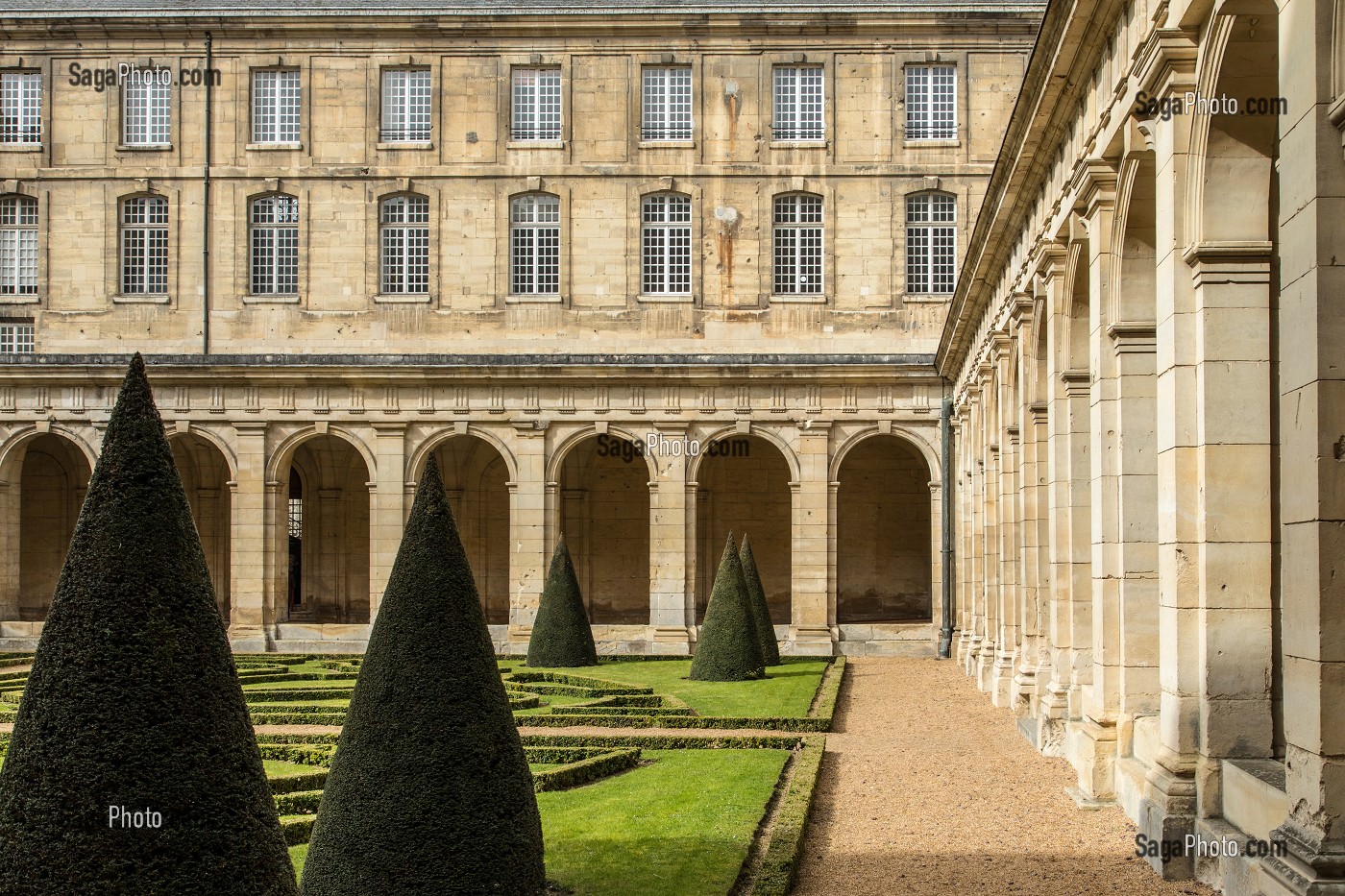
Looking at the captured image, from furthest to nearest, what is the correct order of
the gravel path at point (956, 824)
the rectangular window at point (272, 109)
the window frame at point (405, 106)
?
the rectangular window at point (272, 109), the window frame at point (405, 106), the gravel path at point (956, 824)

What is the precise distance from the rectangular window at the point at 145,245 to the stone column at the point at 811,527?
46.7ft

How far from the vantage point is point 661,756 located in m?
15.4

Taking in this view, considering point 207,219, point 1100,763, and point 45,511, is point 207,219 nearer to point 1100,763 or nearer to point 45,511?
point 45,511

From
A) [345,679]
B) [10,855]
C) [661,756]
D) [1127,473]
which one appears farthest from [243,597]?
[10,855]

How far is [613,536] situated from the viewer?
35.0 metres

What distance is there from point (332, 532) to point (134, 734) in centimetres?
2979

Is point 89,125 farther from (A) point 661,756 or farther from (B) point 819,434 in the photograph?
(A) point 661,756

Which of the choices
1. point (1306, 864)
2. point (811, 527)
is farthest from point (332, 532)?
point (1306, 864)

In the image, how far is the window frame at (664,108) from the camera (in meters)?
32.7

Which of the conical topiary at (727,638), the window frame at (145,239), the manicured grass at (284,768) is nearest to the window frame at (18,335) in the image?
the window frame at (145,239)

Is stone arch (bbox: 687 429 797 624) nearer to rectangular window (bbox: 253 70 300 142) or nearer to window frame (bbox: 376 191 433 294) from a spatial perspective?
window frame (bbox: 376 191 433 294)

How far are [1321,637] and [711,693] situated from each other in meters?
14.7

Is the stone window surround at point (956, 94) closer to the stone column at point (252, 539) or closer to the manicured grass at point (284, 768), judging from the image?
the stone column at point (252, 539)

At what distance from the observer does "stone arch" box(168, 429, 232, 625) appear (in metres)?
34.3
